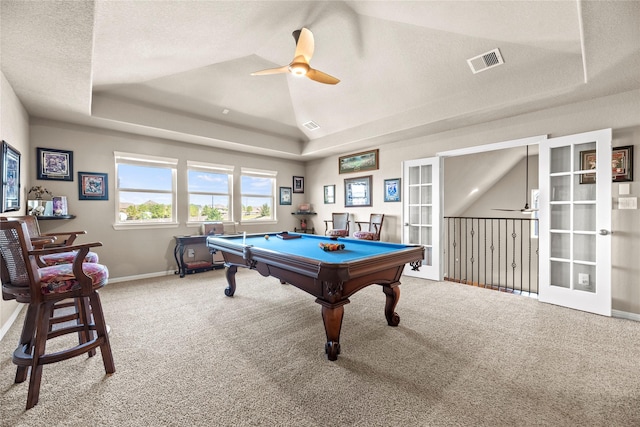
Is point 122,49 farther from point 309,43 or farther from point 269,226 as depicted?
point 269,226

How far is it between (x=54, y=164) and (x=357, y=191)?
5.26m

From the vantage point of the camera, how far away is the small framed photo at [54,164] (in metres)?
4.05

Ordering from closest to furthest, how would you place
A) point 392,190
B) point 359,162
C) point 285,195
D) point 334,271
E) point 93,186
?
point 334,271, point 93,186, point 392,190, point 359,162, point 285,195

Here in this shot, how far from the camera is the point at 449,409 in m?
1.65

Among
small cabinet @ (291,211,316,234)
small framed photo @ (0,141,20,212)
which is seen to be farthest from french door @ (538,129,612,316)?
small framed photo @ (0,141,20,212)

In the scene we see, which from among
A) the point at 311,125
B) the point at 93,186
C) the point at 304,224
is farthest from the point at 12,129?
the point at 304,224

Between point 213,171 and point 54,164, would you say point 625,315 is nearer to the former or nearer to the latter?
point 213,171

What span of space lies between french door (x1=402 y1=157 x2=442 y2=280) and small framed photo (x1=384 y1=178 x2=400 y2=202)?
0.58ft

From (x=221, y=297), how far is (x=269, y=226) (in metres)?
3.03

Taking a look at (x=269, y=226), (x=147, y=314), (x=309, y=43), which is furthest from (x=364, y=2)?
(x=269, y=226)

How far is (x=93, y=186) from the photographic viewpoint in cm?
446

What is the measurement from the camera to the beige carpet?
5.30 feet

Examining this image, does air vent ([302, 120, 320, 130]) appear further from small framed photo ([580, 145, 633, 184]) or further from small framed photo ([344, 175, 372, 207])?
small framed photo ([580, 145, 633, 184])

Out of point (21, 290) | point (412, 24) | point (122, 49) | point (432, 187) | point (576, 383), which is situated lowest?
point (576, 383)
